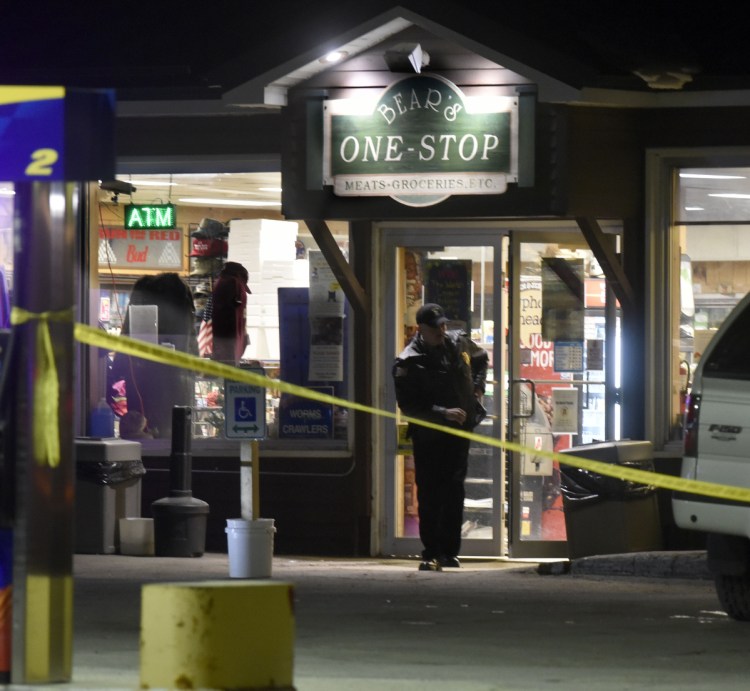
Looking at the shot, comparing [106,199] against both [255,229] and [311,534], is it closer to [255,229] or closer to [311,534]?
[255,229]

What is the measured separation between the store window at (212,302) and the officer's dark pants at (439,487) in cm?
136

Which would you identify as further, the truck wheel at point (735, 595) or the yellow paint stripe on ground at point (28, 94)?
the truck wheel at point (735, 595)

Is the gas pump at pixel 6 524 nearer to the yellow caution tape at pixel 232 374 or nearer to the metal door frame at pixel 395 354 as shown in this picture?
the yellow caution tape at pixel 232 374

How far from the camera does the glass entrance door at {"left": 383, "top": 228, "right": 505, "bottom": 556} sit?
14328 millimetres

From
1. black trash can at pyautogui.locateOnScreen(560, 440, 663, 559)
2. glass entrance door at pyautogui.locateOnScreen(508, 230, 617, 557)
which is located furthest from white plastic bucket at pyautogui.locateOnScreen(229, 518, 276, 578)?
glass entrance door at pyautogui.locateOnScreen(508, 230, 617, 557)

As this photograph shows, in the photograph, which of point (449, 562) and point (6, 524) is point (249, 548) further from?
point (6, 524)

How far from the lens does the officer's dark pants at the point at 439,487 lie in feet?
43.2

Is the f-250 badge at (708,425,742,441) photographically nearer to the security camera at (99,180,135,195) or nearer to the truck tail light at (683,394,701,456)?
the truck tail light at (683,394,701,456)

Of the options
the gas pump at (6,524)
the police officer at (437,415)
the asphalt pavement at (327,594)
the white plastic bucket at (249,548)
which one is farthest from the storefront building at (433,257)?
the gas pump at (6,524)

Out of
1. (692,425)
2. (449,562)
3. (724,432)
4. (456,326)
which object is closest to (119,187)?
(456,326)

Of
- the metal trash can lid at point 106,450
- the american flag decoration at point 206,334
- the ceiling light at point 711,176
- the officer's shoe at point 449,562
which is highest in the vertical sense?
the ceiling light at point 711,176

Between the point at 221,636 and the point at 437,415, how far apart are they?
6.96 m

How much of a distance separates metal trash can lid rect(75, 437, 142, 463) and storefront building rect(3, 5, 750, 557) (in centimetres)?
56

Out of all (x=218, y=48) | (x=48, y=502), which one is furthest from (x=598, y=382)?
(x=48, y=502)
